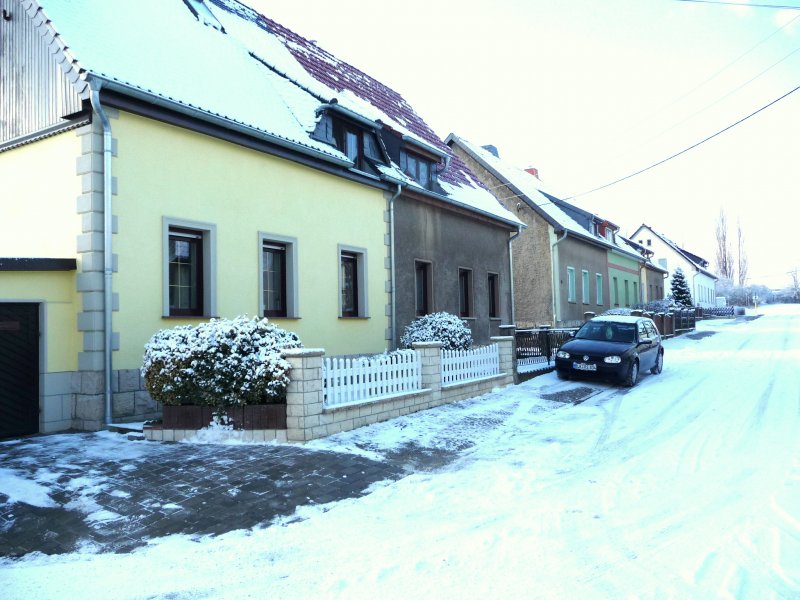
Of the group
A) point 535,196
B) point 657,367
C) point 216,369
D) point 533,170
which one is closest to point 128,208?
point 216,369

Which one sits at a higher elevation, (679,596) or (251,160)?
(251,160)

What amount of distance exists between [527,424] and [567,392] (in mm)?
3659

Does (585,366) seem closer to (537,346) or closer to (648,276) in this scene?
(537,346)

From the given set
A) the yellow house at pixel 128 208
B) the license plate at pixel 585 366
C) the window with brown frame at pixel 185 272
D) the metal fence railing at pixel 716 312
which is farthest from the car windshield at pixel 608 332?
the metal fence railing at pixel 716 312

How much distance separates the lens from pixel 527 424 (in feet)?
31.6

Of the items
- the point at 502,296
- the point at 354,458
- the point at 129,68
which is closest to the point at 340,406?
the point at 354,458

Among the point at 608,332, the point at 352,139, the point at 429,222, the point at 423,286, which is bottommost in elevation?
the point at 608,332

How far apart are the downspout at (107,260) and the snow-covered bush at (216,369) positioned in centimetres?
78

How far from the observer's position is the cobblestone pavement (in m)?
4.83

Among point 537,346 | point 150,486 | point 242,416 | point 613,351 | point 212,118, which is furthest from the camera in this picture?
point 537,346

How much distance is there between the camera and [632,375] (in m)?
13.9

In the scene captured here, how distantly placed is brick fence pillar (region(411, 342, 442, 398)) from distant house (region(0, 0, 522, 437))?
2.49 meters

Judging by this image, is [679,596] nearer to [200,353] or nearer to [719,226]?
[200,353]

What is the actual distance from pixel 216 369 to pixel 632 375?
1000 cm
